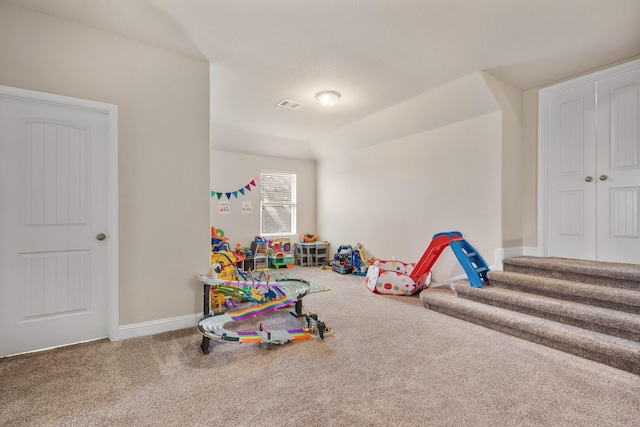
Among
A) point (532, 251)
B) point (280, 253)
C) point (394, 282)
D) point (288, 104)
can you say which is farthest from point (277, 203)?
point (532, 251)

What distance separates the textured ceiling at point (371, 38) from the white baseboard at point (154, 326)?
8.58ft

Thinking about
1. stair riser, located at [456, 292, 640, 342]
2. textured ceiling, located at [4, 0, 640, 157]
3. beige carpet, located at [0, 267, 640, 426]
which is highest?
textured ceiling, located at [4, 0, 640, 157]

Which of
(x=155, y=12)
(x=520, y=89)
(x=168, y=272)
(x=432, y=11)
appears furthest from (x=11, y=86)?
(x=520, y=89)

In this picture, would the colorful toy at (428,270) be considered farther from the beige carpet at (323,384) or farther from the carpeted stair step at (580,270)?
the beige carpet at (323,384)

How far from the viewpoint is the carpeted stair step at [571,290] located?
8.26 ft

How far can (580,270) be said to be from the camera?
299 cm

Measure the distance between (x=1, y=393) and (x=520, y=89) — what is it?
5751 mm

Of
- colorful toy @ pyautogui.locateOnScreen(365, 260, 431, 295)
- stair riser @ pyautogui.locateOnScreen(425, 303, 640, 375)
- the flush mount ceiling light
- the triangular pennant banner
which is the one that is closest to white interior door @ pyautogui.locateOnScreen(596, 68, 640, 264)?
stair riser @ pyautogui.locateOnScreen(425, 303, 640, 375)

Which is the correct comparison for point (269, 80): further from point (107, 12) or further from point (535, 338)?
point (535, 338)

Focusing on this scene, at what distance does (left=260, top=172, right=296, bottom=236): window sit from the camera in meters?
6.40

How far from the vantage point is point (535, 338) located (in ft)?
8.43

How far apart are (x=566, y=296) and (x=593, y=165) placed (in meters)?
1.61

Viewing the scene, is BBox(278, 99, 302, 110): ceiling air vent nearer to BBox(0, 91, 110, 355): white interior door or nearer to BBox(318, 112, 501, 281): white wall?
BBox(318, 112, 501, 281): white wall

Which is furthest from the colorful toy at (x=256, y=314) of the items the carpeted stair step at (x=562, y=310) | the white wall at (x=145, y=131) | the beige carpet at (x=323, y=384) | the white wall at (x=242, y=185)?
the white wall at (x=242, y=185)
